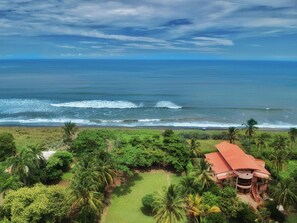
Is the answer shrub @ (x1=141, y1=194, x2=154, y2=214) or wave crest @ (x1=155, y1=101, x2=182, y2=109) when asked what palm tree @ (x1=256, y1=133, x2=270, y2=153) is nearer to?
shrub @ (x1=141, y1=194, x2=154, y2=214)

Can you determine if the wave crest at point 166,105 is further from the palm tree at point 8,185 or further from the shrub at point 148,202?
the palm tree at point 8,185

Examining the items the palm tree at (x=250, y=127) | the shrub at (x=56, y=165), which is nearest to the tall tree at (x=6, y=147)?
the shrub at (x=56, y=165)

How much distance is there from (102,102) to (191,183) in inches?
2835

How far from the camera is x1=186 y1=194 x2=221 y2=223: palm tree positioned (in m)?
31.2

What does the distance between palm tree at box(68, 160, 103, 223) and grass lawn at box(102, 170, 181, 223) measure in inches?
114

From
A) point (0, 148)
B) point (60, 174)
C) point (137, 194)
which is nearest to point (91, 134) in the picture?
point (60, 174)

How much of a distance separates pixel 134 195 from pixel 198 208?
10.6m

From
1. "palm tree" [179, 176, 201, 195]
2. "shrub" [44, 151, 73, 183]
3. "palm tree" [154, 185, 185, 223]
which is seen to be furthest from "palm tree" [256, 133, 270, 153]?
"shrub" [44, 151, 73, 183]

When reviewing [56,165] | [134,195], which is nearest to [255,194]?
[134,195]

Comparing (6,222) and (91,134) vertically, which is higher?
(91,134)

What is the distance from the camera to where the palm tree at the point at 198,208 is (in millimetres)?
31234

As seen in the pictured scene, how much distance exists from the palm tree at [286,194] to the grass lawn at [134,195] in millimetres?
14995

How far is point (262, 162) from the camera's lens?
4550cm

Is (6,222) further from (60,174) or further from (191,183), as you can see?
(191,183)
